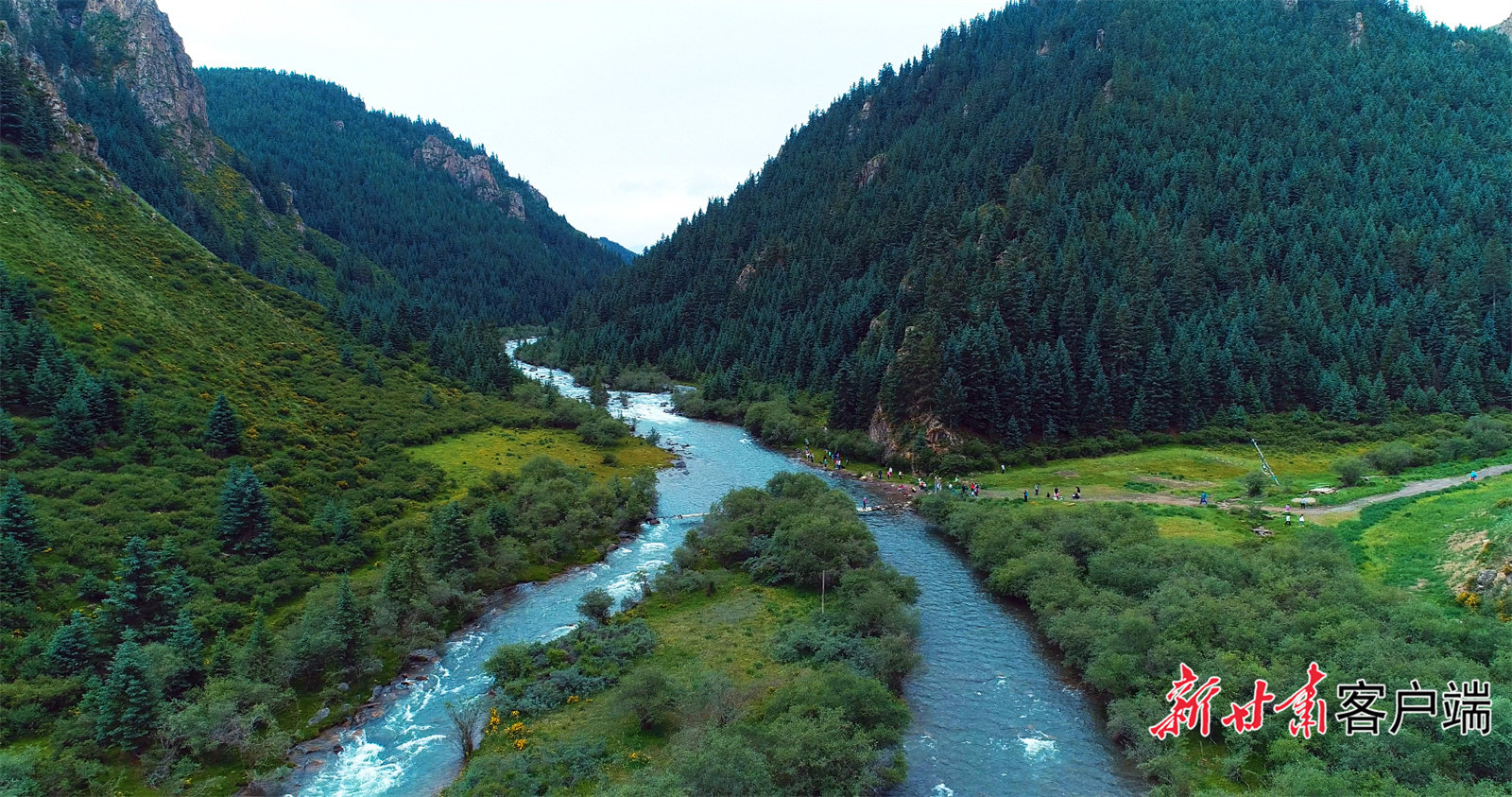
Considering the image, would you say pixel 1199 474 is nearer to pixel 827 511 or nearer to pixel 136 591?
pixel 827 511

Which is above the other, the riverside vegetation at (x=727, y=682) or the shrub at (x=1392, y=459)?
the shrub at (x=1392, y=459)

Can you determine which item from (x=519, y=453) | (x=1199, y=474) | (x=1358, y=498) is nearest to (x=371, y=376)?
(x=519, y=453)

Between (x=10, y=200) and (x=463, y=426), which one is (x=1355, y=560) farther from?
(x=10, y=200)

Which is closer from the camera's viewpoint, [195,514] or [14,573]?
[14,573]

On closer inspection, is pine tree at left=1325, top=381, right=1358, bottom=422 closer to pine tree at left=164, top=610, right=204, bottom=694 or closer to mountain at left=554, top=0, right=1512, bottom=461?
mountain at left=554, top=0, right=1512, bottom=461

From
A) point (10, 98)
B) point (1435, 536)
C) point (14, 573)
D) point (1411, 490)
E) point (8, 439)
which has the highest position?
point (10, 98)

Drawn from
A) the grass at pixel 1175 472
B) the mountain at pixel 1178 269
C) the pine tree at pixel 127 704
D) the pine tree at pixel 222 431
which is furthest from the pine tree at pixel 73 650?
the mountain at pixel 1178 269

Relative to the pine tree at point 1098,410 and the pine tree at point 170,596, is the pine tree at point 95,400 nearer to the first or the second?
the pine tree at point 170,596
